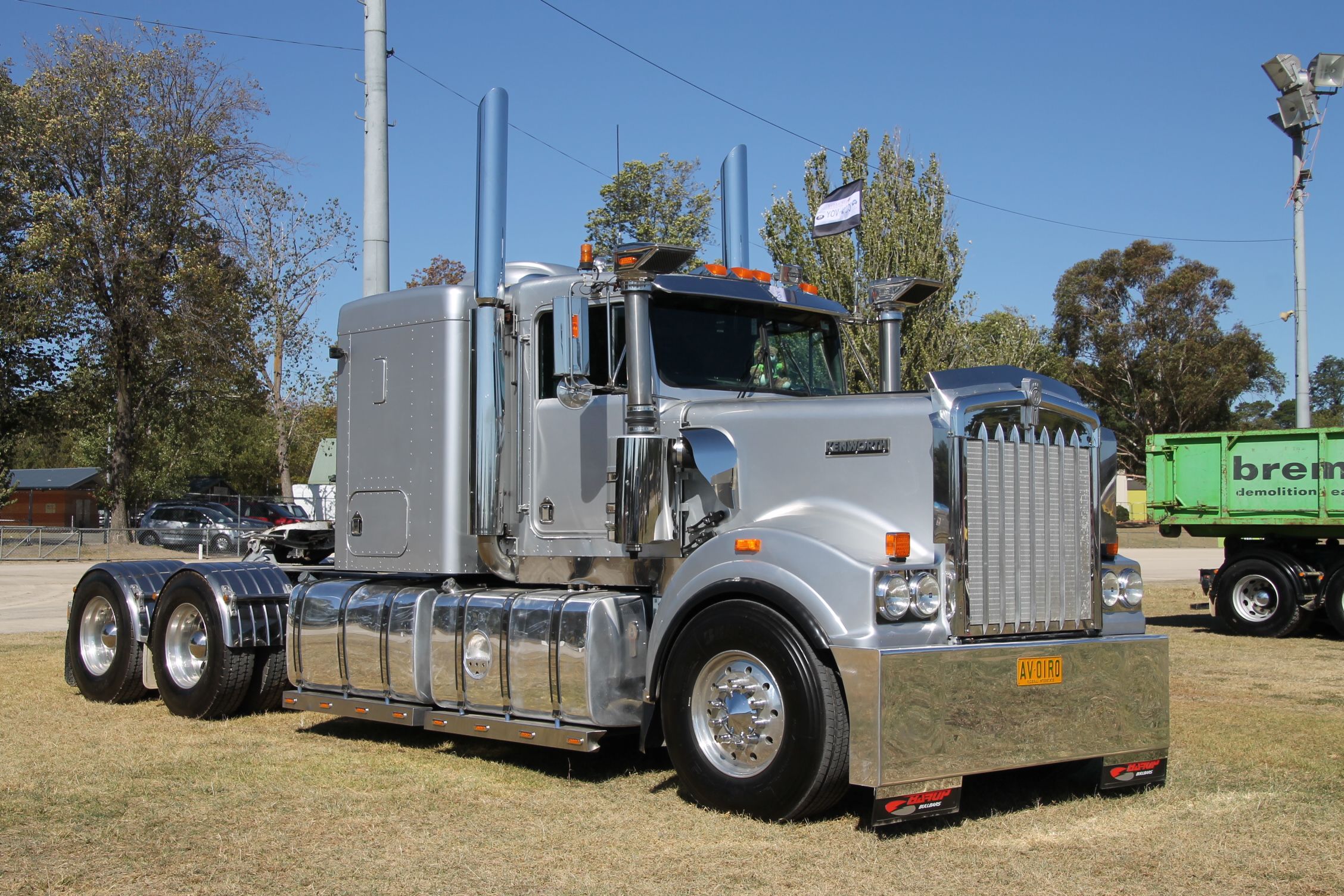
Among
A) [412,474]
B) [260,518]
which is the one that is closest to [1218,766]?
[412,474]

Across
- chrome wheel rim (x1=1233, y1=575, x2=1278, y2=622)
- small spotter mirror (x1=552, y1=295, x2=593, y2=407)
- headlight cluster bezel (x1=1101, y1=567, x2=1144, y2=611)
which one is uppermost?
small spotter mirror (x1=552, y1=295, x2=593, y2=407)

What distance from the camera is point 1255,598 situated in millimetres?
16531

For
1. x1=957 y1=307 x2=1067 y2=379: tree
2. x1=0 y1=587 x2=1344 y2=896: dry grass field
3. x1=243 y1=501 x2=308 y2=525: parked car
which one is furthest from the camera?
x1=243 y1=501 x2=308 y2=525: parked car

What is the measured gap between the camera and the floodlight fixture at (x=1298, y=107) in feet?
70.5

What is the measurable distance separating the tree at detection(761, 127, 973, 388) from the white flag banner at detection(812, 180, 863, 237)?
13679mm

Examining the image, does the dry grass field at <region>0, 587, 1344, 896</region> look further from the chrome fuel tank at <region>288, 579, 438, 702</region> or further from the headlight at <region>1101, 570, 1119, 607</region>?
the headlight at <region>1101, 570, 1119, 607</region>

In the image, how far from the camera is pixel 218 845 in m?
5.85

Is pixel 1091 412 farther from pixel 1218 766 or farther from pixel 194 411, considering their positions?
pixel 194 411

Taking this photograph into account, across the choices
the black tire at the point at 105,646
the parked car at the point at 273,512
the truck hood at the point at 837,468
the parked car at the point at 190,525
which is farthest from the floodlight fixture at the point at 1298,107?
the parked car at the point at 190,525

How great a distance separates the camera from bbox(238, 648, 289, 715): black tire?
31.4 feet

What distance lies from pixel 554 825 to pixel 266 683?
4.16m

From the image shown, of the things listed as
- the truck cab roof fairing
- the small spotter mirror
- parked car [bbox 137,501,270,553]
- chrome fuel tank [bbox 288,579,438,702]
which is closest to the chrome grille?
the truck cab roof fairing

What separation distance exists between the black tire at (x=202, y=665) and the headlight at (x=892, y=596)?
5.44 meters

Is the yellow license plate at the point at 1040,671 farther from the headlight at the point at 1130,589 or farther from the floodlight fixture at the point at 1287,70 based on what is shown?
the floodlight fixture at the point at 1287,70
